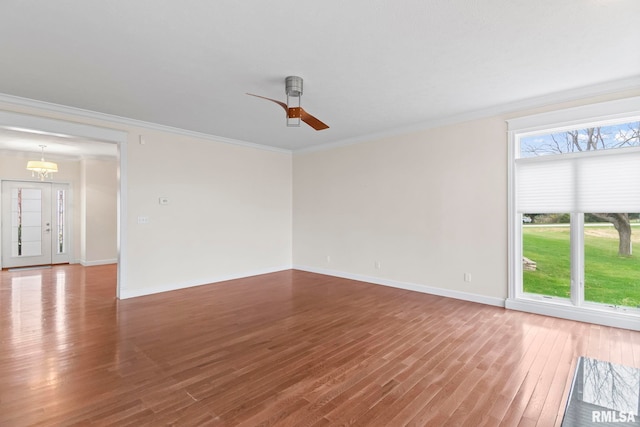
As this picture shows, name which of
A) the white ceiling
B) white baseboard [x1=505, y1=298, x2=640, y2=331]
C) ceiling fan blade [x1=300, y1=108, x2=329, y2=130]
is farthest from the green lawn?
ceiling fan blade [x1=300, y1=108, x2=329, y2=130]

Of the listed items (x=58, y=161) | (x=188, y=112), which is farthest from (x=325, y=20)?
(x=58, y=161)

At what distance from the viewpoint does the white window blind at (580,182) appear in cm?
340

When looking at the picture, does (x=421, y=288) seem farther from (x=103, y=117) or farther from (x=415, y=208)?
(x=103, y=117)

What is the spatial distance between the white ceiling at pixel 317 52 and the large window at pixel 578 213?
0.52 metres

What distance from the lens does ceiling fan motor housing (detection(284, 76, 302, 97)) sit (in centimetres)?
316

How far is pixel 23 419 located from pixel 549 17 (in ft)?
14.7

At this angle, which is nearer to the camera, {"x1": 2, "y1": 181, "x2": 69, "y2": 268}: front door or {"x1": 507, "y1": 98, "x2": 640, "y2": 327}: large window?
{"x1": 507, "y1": 98, "x2": 640, "y2": 327}: large window

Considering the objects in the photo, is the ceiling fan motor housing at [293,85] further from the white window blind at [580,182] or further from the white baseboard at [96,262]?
the white baseboard at [96,262]

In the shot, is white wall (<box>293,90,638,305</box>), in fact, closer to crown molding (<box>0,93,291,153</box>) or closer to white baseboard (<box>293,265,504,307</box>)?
white baseboard (<box>293,265,504,307</box>)

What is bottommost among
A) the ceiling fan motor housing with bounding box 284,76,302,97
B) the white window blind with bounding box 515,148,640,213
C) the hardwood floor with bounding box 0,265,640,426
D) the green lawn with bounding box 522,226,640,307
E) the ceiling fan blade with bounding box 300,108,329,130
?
the hardwood floor with bounding box 0,265,640,426

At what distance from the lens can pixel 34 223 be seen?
7461 mm

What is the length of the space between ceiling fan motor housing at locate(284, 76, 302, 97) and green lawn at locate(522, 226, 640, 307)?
3518 mm

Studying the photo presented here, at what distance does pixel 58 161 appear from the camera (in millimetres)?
7617

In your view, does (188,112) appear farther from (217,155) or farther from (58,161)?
(58,161)
